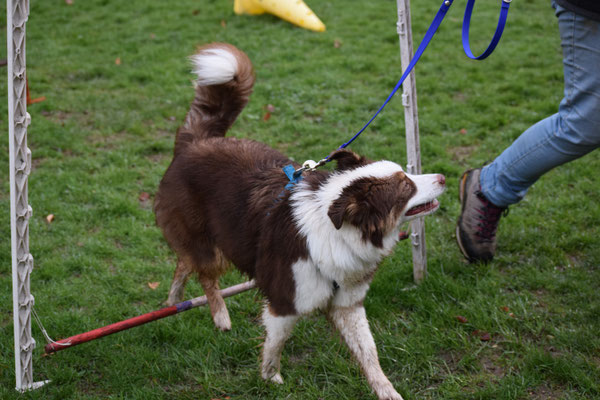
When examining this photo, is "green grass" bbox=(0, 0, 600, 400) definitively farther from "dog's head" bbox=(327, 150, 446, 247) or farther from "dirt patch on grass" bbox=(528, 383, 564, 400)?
"dog's head" bbox=(327, 150, 446, 247)

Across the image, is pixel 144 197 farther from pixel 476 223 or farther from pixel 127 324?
pixel 476 223

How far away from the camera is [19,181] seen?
2781mm

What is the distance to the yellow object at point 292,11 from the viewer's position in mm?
8852

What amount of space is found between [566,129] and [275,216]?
1594mm

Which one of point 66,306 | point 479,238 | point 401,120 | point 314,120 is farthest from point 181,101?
point 479,238

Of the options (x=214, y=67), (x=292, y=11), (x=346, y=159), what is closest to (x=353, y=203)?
(x=346, y=159)

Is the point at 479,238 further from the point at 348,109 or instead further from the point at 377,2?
the point at 377,2

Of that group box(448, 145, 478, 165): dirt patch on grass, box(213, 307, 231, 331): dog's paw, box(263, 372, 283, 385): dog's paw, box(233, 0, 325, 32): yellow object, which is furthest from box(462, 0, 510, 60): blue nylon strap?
box(233, 0, 325, 32): yellow object

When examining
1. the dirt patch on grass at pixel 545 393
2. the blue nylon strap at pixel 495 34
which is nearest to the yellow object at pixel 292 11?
the blue nylon strap at pixel 495 34

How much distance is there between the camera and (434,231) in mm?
4402

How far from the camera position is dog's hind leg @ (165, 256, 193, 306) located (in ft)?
12.1

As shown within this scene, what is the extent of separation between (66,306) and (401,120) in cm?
372

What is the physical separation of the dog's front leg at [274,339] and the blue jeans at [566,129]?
1587mm

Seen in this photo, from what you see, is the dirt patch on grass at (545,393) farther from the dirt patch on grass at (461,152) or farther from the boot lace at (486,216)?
the dirt patch on grass at (461,152)
